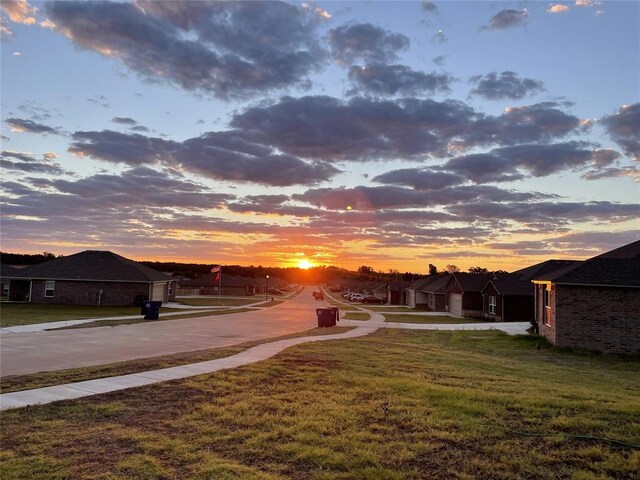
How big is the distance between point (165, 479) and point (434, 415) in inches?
164

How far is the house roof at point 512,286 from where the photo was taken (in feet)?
125

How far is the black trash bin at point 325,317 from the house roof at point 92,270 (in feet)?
74.7

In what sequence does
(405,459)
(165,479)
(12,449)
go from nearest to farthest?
(165,479) < (405,459) < (12,449)

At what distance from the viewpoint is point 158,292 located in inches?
1964

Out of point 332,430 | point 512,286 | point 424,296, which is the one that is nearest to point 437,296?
point 424,296

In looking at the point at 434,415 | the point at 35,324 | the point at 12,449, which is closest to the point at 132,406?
the point at 12,449

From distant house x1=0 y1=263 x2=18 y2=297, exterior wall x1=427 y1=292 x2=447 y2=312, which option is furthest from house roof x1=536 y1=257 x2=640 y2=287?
distant house x1=0 y1=263 x2=18 y2=297

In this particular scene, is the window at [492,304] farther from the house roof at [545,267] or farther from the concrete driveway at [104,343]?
the concrete driveway at [104,343]

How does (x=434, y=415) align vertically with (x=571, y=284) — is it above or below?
below

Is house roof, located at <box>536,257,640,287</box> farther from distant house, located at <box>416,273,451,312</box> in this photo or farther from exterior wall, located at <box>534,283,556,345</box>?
distant house, located at <box>416,273,451,312</box>

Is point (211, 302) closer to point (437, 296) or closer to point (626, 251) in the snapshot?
point (437, 296)

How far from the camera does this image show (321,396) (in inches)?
344

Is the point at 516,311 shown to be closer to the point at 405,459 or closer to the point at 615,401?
the point at 615,401

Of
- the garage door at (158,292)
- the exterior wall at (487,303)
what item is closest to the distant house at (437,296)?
the exterior wall at (487,303)
